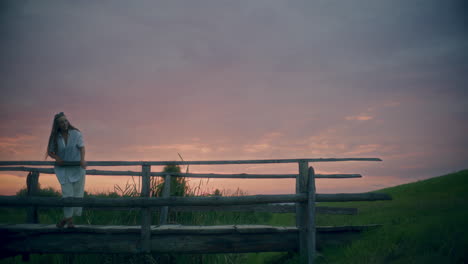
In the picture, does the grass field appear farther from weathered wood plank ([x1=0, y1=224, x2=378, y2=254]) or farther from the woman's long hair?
the woman's long hair

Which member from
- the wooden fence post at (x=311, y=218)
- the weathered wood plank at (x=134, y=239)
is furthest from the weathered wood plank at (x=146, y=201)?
the weathered wood plank at (x=134, y=239)

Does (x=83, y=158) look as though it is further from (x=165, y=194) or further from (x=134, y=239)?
(x=165, y=194)

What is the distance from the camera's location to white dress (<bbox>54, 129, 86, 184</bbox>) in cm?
616

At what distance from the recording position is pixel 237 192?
9.70 m

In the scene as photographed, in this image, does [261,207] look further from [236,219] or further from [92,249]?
[92,249]

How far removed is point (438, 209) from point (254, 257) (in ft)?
14.2

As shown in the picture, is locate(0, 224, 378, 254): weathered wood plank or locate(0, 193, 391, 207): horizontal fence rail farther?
locate(0, 224, 378, 254): weathered wood plank

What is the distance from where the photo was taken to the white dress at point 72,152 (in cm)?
616

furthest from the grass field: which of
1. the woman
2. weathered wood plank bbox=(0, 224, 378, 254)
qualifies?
the woman

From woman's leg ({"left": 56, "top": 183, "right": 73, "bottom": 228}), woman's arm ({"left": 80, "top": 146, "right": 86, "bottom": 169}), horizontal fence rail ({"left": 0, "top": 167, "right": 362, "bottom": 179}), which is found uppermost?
woman's arm ({"left": 80, "top": 146, "right": 86, "bottom": 169})

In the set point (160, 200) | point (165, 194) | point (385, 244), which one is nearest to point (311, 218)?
point (385, 244)

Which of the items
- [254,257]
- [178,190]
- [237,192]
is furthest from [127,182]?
[254,257]

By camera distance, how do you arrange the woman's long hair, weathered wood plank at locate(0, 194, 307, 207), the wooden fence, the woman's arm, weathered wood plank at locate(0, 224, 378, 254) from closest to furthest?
weathered wood plank at locate(0, 194, 307, 207) < the wooden fence < weathered wood plank at locate(0, 224, 378, 254) < the woman's arm < the woman's long hair

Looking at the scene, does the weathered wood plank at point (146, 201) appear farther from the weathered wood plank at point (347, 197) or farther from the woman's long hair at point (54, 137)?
the woman's long hair at point (54, 137)
